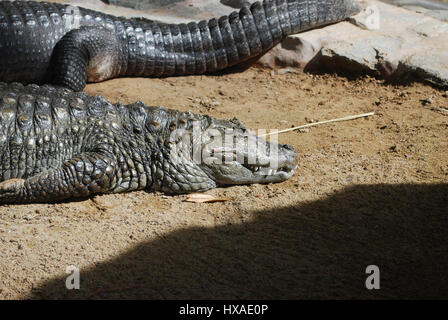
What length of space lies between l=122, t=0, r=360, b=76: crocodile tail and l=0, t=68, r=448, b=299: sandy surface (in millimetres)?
2101

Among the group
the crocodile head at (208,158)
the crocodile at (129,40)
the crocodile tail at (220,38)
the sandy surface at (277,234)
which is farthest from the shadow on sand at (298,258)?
the crocodile tail at (220,38)

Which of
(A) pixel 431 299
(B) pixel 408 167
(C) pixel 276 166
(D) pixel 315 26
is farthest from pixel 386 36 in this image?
(A) pixel 431 299

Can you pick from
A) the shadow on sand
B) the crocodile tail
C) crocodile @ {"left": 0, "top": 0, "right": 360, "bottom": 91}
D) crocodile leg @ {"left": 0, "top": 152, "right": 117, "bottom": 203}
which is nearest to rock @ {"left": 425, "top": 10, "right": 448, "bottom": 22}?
crocodile @ {"left": 0, "top": 0, "right": 360, "bottom": 91}

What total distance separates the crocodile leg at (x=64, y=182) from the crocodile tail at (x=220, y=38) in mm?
2896

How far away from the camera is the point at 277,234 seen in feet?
10.5

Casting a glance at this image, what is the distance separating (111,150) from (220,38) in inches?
124

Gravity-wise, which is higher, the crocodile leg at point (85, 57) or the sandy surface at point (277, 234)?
the crocodile leg at point (85, 57)

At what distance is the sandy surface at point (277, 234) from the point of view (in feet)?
8.98

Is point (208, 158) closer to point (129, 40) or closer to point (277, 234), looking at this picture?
point (277, 234)

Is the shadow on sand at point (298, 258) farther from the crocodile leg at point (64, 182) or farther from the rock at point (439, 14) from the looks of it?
the rock at point (439, 14)

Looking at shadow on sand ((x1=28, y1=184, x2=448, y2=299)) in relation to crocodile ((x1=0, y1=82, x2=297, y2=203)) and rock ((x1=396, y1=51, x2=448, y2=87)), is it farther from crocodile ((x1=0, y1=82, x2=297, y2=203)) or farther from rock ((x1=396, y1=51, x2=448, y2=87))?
rock ((x1=396, y1=51, x2=448, y2=87))

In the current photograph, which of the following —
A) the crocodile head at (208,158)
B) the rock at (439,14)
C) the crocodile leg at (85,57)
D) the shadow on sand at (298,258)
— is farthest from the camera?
the rock at (439,14)
